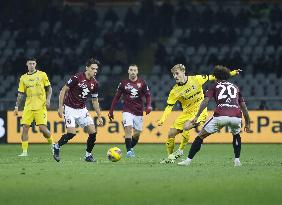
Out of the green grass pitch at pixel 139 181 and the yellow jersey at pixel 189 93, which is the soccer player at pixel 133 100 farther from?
the yellow jersey at pixel 189 93

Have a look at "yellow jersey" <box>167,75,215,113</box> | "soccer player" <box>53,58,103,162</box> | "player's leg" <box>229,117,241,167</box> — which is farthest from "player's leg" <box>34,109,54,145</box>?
"player's leg" <box>229,117,241,167</box>

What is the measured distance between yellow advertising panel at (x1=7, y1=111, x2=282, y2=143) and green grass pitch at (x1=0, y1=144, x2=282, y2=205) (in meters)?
6.90

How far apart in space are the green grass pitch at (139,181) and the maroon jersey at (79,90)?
1.19 metres

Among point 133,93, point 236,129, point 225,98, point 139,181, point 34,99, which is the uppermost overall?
point 133,93

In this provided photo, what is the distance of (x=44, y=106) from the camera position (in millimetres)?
20234

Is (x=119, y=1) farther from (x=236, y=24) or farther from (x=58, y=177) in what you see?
(x=58, y=177)

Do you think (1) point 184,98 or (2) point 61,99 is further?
(1) point 184,98

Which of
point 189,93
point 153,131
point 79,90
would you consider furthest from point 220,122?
point 153,131

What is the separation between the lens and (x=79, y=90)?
17.7 metres

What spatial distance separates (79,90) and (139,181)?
17.1 feet

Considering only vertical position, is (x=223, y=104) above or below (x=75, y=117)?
above

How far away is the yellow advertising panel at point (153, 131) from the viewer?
26.4 metres

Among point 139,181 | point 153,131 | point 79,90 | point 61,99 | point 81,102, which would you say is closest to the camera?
point 139,181

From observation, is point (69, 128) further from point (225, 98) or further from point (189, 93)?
point (225, 98)
